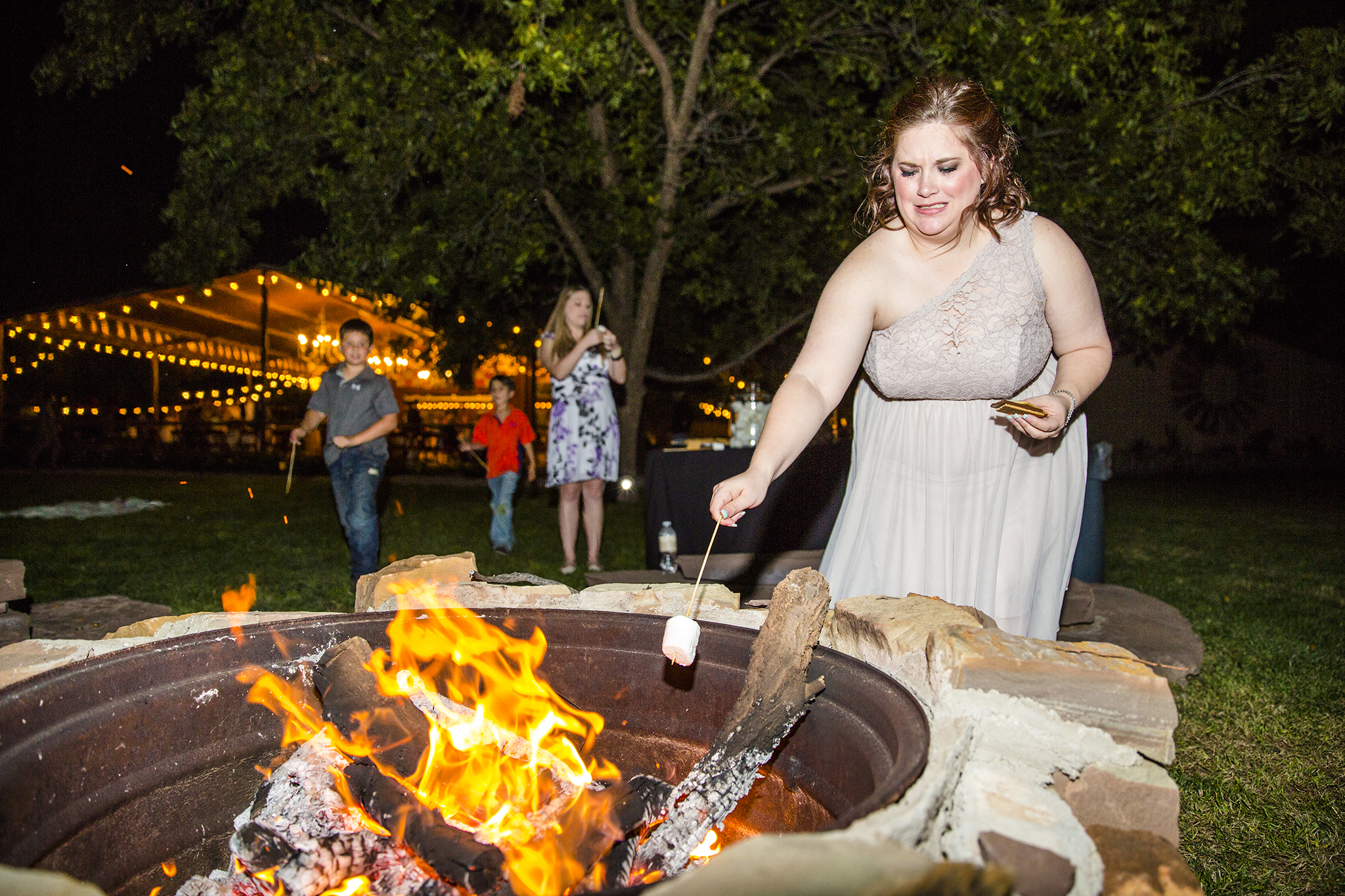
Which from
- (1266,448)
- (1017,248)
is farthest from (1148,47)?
(1266,448)

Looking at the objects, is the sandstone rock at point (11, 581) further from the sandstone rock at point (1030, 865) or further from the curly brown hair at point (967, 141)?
the sandstone rock at point (1030, 865)

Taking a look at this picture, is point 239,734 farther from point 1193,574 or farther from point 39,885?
point 1193,574

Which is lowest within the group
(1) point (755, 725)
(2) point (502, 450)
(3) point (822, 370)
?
(1) point (755, 725)

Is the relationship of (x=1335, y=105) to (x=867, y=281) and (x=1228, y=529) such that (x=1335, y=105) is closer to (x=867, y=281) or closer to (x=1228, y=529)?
(x=1228, y=529)

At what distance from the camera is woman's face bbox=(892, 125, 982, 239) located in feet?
5.63

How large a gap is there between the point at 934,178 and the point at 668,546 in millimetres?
3348

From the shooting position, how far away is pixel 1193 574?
234 inches

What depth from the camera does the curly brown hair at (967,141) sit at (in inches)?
67.1

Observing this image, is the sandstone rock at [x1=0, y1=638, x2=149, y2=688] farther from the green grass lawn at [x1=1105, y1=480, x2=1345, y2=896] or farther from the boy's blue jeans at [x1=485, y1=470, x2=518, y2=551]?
the boy's blue jeans at [x1=485, y1=470, x2=518, y2=551]

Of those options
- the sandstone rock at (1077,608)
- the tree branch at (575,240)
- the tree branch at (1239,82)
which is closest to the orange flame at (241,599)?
the sandstone rock at (1077,608)

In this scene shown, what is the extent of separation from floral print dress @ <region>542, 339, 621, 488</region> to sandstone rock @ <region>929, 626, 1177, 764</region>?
3.98 m

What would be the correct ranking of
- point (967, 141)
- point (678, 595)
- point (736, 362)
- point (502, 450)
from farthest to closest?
1. point (736, 362)
2. point (502, 450)
3. point (678, 595)
4. point (967, 141)

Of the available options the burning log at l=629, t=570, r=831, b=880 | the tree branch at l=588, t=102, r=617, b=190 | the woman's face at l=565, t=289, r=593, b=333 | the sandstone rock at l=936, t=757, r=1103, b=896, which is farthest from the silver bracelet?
the tree branch at l=588, t=102, r=617, b=190

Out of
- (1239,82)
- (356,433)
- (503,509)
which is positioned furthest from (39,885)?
(1239,82)
